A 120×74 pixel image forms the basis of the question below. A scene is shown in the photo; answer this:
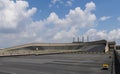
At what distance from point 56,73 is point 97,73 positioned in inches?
191

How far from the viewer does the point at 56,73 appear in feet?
94.8

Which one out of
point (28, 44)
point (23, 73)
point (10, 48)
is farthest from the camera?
point (28, 44)

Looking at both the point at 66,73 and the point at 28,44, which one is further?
the point at 28,44

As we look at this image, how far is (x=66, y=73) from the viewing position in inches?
1141

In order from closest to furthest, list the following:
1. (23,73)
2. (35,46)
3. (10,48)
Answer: (23,73)
(10,48)
(35,46)

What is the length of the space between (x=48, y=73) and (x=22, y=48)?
151m

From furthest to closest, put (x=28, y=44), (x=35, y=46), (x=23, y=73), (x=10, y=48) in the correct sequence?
(x=35, y=46) < (x=28, y=44) < (x=10, y=48) < (x=23, y=73)

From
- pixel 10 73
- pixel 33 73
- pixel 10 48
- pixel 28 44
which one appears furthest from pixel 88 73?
pixel 28 44

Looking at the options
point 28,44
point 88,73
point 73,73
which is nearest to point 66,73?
point 73,73

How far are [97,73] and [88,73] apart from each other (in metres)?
1.04

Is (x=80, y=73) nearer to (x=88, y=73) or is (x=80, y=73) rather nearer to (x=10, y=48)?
(x=88, y=73)

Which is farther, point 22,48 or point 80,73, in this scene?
point 22,48

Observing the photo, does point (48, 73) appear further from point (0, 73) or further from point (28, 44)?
point (28, 44)

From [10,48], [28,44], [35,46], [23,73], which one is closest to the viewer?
[23,73]
